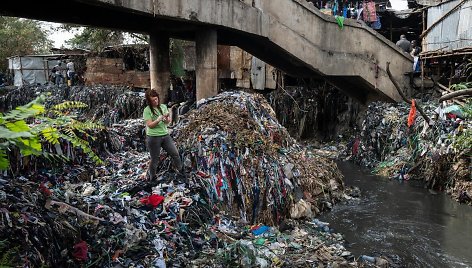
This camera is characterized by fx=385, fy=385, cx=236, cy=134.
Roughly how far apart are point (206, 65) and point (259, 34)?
155 centimetres

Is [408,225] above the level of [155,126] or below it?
below

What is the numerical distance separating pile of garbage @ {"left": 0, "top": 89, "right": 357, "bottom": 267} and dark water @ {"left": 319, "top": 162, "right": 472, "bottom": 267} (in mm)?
450

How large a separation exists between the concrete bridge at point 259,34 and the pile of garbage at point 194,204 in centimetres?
173

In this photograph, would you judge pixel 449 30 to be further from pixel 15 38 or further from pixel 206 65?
pixel 15 38

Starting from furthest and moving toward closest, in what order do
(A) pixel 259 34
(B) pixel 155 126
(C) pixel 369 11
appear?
1. (C) pixel 369 11
2. (A) pixel 259 34
3. (B) pixel 155 126

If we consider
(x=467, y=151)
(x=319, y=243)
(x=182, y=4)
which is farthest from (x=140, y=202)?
(x=467, y=151)

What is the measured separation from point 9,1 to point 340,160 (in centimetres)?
1007

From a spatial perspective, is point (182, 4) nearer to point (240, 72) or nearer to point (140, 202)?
point (140, 202)

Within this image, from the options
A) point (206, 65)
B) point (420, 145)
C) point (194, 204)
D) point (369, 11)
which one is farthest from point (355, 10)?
point (194, 204)

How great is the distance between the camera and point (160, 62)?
1110 cm

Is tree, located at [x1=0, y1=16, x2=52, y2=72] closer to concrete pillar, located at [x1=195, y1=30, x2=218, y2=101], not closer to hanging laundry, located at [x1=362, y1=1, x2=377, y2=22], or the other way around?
concrete pillar, located at [x1=195, y1=30, x2=218, y2=101]

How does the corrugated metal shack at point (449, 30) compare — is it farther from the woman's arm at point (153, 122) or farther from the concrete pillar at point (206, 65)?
the woman's arm at point (153, 122)

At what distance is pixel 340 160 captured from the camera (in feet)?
41.9

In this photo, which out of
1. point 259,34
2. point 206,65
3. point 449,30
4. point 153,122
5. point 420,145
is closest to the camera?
point 153,122
